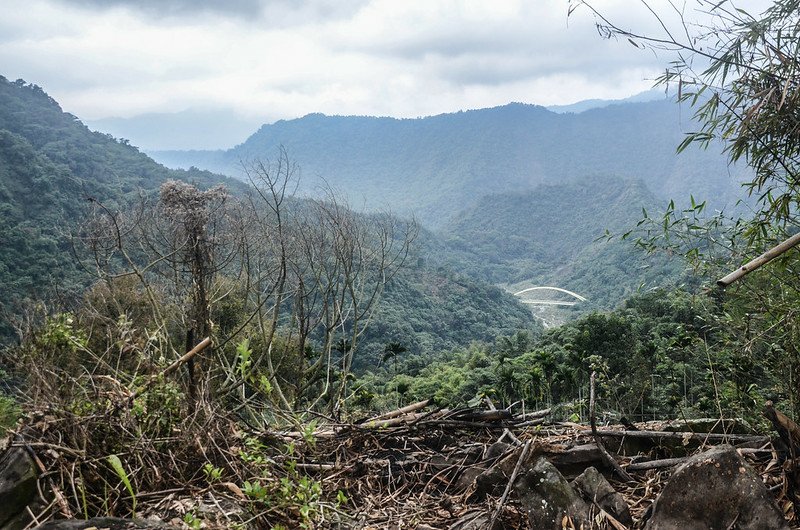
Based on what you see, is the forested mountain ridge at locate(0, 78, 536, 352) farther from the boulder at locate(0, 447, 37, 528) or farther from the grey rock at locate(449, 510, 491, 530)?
the grey rock at locate(449, 510, 491, 530)

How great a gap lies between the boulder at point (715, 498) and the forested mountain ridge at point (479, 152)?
460ft

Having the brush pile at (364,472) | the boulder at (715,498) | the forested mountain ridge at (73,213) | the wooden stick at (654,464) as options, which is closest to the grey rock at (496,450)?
the brush pile at (364,472)

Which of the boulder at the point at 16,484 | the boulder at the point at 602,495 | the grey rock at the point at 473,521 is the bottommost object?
the grey rock at the point at 473,521

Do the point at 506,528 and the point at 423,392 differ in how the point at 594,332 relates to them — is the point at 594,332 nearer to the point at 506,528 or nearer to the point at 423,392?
the point at 423,392

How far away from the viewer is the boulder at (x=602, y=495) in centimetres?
204

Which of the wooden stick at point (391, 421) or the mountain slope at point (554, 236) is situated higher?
the wooden stick at point (391, 421)

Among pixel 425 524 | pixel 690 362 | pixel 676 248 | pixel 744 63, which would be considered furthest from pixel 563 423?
pixel 690 362

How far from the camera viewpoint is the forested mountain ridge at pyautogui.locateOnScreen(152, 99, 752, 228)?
158 m

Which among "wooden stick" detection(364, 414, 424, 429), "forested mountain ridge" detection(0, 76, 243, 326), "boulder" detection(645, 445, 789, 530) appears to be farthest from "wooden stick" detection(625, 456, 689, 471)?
"forested mountain ridge" detection(0, 76, 243, 326)

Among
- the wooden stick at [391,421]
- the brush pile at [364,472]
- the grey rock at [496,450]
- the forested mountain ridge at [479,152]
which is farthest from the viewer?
the forested mountain ridge at [479,152]

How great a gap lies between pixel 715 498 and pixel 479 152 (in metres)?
184

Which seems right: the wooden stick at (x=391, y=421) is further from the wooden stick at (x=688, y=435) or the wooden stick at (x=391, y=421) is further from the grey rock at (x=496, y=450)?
the wooden stick at (x=688, y=435)

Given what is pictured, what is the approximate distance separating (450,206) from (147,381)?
502ft

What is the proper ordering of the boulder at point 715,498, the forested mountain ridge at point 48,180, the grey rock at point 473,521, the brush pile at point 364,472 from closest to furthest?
the boulder at point 715,498
the brush pile at point 364,472
the grey rock at point 473,521
the forested mountain ridge at point 48,180
